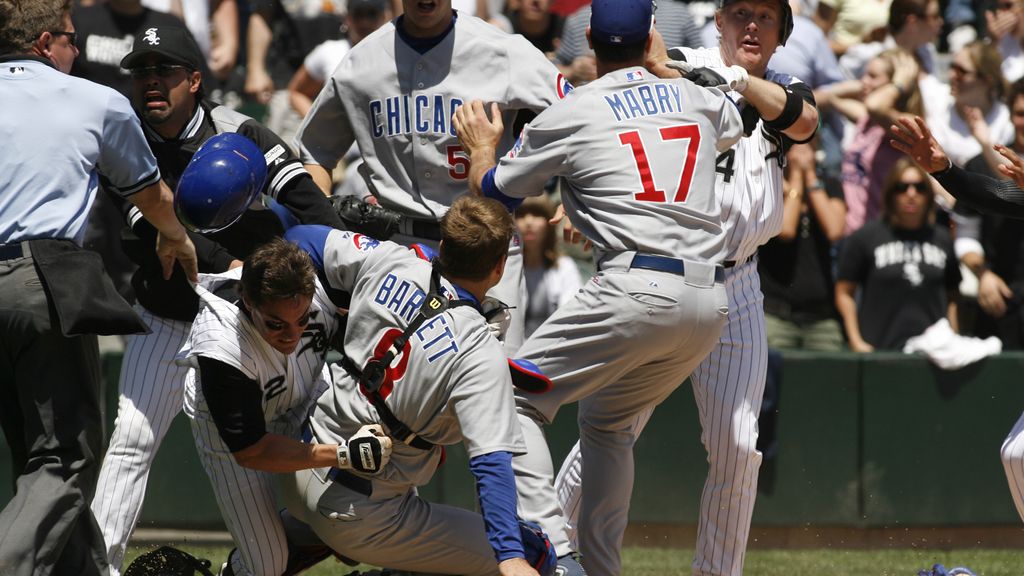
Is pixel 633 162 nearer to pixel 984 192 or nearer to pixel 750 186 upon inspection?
pixel 750 186

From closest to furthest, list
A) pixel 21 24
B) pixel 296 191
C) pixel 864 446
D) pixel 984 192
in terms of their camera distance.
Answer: pixel 21 24, pixel 296 191, pixel 984 192, pixel 864 446

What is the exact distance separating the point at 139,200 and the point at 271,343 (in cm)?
82

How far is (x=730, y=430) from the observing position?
5656mm

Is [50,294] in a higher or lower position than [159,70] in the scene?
lower

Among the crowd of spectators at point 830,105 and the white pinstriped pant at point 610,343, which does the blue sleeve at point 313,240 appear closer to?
the white pinstriped pant at point 610,343

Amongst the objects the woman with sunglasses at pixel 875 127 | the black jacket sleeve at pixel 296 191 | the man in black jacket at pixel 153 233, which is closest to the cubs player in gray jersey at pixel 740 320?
the black jacket sleeve at pixel 296 191

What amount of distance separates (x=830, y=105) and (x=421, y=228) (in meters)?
4.73

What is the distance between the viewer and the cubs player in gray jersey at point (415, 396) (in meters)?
4.59

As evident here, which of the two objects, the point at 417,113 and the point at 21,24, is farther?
the point at 417,113

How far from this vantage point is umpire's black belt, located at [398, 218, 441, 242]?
5887 millimetres

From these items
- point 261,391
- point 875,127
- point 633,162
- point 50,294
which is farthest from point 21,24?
point 875,127

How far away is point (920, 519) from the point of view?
322 inches

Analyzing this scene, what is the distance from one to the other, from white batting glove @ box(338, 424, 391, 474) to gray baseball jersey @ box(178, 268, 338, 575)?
395mm

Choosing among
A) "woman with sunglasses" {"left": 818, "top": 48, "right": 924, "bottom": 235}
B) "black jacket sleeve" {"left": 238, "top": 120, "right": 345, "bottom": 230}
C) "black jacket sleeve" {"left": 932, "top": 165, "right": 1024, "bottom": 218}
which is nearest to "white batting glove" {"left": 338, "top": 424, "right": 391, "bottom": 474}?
"black jacket sleeve" {"left": 238, "top": 120, "right": 345, "bottom": 230}
